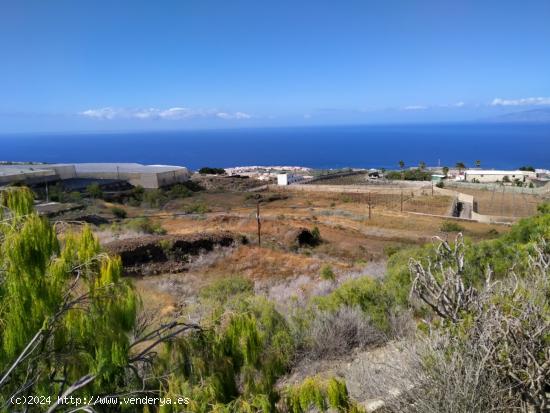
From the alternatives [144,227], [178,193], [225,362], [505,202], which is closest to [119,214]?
[144,227]

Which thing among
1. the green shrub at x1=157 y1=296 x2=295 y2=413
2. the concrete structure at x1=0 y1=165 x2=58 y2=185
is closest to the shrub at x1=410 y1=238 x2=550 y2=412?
the green shrub at x1=157 y1=296 x2=295 y2=413

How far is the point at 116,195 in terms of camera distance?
40.1 meters

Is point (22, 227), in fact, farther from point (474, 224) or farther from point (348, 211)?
point (348, 211)

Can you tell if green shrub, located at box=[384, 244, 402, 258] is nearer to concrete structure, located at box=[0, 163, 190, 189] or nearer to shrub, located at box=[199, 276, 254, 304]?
shrub, located at box=[199, 276, 254, 304]

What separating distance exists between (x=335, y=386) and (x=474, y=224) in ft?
94.4

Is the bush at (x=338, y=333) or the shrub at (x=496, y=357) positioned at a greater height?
the shrub at (x=496, y=357)

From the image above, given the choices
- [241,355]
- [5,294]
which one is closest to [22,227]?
[5,294]

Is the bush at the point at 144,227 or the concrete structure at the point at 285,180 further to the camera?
the concrete structure at the point at 285,180

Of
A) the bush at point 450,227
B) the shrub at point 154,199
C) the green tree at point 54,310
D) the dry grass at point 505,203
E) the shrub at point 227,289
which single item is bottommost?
the dry grass at point 505,203

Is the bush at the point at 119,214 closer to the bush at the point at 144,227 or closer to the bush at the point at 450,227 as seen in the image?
the bush at the point at 144,227

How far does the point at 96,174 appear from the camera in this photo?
51.3m

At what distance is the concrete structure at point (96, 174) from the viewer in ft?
140

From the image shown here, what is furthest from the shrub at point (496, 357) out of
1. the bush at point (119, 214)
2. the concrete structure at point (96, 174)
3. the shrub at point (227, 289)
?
the concrete structure at point (96, 174)

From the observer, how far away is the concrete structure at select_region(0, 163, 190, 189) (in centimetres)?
4278
